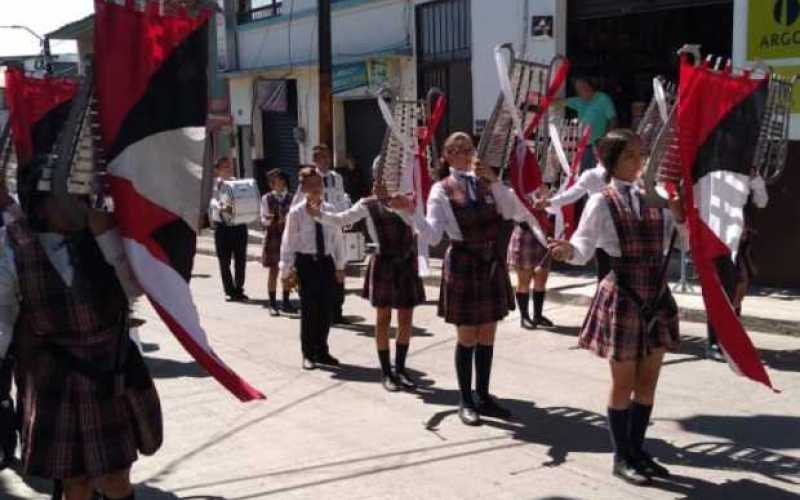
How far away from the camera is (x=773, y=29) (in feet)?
32.9

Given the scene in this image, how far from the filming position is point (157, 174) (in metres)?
3.62

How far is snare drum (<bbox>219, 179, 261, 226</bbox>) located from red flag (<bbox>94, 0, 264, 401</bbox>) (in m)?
7.92

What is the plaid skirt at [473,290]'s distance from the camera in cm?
617

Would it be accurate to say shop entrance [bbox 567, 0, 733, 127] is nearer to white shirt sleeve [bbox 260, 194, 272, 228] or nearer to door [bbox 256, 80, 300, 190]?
white shirt sleeve [bbox 260, 194, 272, 228]

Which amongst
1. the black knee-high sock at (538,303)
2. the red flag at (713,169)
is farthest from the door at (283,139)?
the red flag at (713,169)

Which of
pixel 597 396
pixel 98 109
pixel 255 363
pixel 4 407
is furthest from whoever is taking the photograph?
pixel 255 363

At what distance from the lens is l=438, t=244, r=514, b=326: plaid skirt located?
6172 mm

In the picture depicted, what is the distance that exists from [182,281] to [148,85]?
0.77 meters

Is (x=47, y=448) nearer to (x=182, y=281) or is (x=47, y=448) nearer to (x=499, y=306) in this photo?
(x=182, y=281)

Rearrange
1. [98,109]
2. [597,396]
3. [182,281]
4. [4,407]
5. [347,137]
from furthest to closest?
[347,137] → [597,396] → [4,407] → [182,281] → [98,109]

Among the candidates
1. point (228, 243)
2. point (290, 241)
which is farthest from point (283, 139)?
point (290, 241)

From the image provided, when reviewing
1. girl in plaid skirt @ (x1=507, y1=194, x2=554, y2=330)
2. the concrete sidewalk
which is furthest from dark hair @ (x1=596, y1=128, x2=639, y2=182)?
the concrete sidewalk

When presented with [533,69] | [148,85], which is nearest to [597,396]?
[533,69]

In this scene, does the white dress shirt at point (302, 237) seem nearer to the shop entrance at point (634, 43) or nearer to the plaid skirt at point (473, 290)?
the plaid skirt at point (473, 290)
